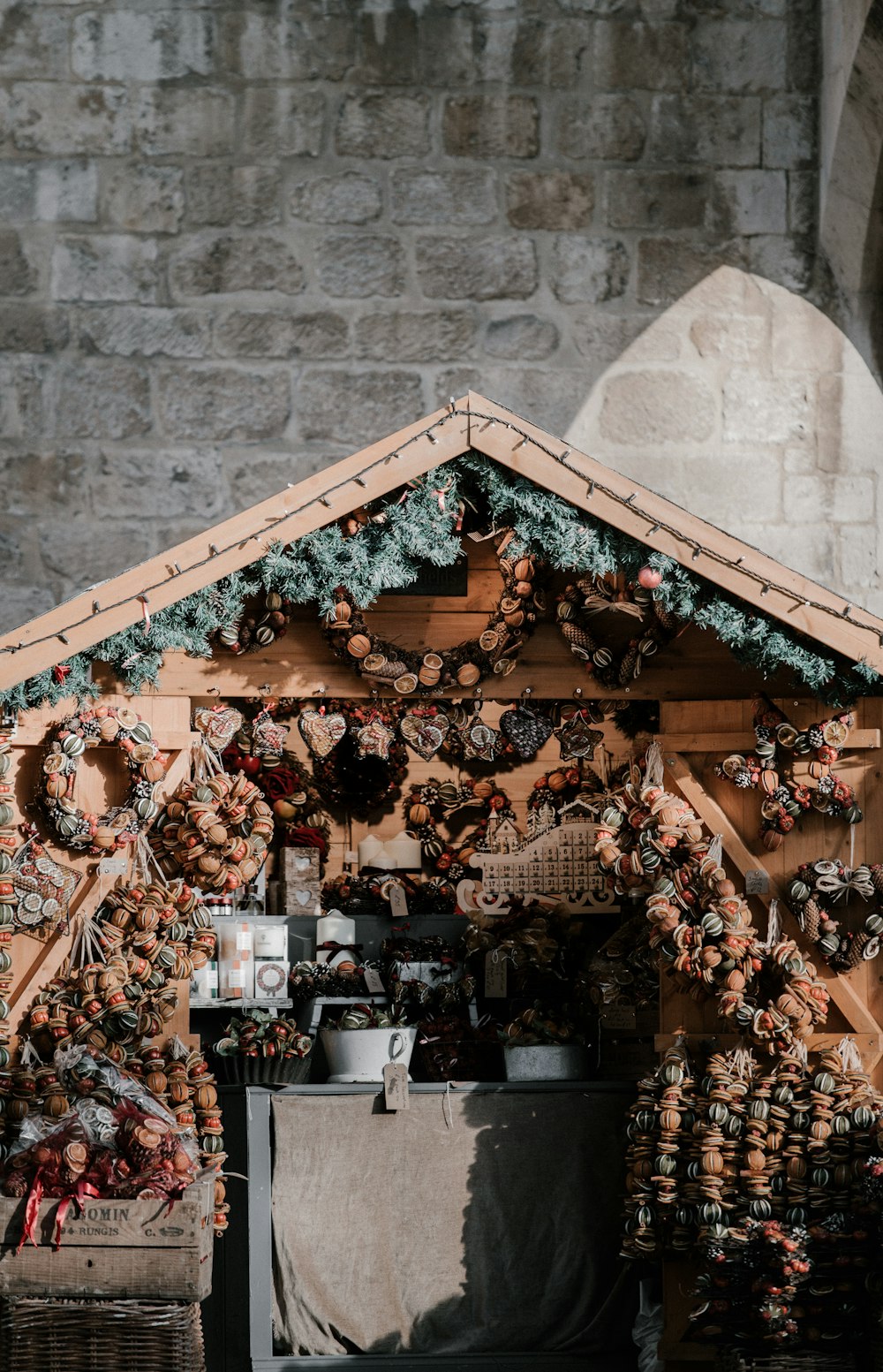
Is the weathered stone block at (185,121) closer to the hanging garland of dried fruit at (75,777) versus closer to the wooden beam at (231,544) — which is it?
the wooden beam at (231,544)

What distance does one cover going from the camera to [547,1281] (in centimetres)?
509

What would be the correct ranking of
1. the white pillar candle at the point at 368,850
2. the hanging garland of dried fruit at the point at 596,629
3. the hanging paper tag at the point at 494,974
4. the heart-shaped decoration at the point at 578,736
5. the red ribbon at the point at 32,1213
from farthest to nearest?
the white pillar candle at the point at 368,850 < the hanging paper tag at the point at 494,974 < the heart-shaped decoration at the point at 578,736 < the hanging garland of dried fruit at the point at 596,629 < the red ribbon at the point at 32,1213

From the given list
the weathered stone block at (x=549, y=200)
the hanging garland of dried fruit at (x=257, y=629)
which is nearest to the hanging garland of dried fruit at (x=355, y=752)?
the hanging garland of dried fruit at (x=257, y=629)

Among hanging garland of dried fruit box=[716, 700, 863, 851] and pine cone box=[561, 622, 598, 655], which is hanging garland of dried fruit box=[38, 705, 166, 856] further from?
hanging garland of dried fruit box=[716, 700, 863, 851]

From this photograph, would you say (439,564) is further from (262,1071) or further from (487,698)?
(262,1071)

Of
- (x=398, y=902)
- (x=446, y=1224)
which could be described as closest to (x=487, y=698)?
(x=398, y=902)

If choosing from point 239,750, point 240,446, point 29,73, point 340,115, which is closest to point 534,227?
point 340,115

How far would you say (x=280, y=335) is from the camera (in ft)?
22.9

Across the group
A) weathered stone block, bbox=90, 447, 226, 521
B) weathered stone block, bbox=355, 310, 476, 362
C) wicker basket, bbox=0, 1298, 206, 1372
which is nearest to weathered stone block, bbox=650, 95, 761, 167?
weathered stone block, bbox=355, 310, 476, 362

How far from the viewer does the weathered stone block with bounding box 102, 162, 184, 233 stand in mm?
6965

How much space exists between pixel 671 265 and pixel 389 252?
50.8 inches

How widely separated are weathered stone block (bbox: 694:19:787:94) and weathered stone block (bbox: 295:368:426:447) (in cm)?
197

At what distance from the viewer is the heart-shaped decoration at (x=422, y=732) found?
18.1ft

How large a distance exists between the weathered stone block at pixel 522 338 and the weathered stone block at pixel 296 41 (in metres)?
1.36
